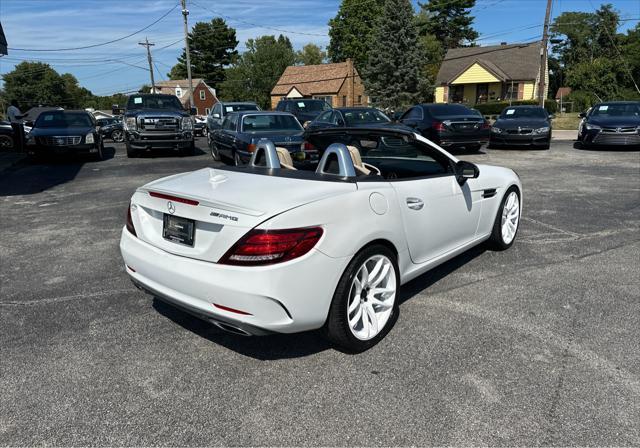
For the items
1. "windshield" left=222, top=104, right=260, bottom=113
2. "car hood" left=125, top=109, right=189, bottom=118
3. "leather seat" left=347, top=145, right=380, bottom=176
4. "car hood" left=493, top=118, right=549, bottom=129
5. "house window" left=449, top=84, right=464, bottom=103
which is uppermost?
"house window" left=449, top=84, right=464, bottom=103

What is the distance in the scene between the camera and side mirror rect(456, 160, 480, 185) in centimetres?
410

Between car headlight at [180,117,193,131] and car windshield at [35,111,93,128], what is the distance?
8.92ft

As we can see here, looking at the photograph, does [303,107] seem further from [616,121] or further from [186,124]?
[616,121]

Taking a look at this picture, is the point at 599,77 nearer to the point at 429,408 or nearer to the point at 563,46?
the point at 563,46

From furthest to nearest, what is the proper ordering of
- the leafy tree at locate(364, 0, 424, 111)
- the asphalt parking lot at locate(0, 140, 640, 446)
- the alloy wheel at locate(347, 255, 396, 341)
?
the leafy tree at locate(364, 0, 424, 111), the alloy wheel at locate(347, 255, 396, 341), the asphalt parking lot at locate(0, 140, 640, 446)

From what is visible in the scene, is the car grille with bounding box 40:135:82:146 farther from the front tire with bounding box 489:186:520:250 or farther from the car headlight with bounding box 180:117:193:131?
the front tire with bounding box 489:186:520:250

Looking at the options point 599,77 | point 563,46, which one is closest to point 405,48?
point 599,77

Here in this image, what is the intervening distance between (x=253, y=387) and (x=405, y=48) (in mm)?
46987

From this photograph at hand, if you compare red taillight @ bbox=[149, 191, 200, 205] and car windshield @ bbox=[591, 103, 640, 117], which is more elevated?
car windshield @ bbox=[591, 103, 640, 117]

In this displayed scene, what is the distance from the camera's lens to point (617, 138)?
48.5 feet

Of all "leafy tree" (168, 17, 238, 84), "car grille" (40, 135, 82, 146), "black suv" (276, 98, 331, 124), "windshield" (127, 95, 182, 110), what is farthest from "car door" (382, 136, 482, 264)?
"leafy tree" (168, 17, 238, 84)

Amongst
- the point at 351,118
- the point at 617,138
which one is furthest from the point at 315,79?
the point at 617,138

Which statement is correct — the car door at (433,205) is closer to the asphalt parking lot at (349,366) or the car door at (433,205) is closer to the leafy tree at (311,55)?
the asphalt parking lot at (349,366)

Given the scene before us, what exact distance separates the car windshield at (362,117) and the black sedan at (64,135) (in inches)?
300
